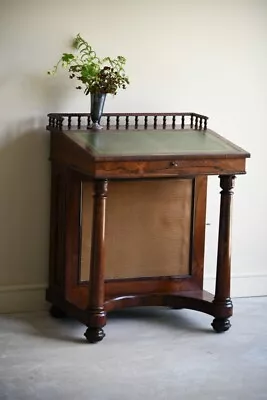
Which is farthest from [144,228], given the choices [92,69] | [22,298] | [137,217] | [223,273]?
[92,69]

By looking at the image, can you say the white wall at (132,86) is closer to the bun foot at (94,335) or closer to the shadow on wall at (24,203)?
the shadow on wall at (24,203)

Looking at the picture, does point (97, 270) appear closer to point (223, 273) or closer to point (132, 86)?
point (223, 273)

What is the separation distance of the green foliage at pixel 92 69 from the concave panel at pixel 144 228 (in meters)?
0.52

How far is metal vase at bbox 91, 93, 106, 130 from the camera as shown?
4.52m

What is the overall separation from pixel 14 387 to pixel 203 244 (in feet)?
4.98

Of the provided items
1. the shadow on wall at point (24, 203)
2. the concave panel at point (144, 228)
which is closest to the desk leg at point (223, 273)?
the concave panel at point (144, 228)

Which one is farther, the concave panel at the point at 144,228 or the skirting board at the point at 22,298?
the skirting board at the point at 22,298

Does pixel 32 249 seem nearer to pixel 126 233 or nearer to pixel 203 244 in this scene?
pixel 126 233

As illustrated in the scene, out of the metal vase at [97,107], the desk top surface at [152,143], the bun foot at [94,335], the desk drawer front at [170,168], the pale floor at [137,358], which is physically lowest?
the pale floor at [137,358]

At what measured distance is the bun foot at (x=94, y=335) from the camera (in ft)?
14.1

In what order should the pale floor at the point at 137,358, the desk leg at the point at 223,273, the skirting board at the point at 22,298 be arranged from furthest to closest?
1. the skirting board at the point at 22,298
2. the desk leg at the point at 223,273
3. the pale floor at the point at 137,358

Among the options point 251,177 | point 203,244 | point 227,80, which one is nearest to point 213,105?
point 227,80

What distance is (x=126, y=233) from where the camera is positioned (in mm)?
4664

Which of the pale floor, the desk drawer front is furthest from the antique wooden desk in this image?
the pale floor
